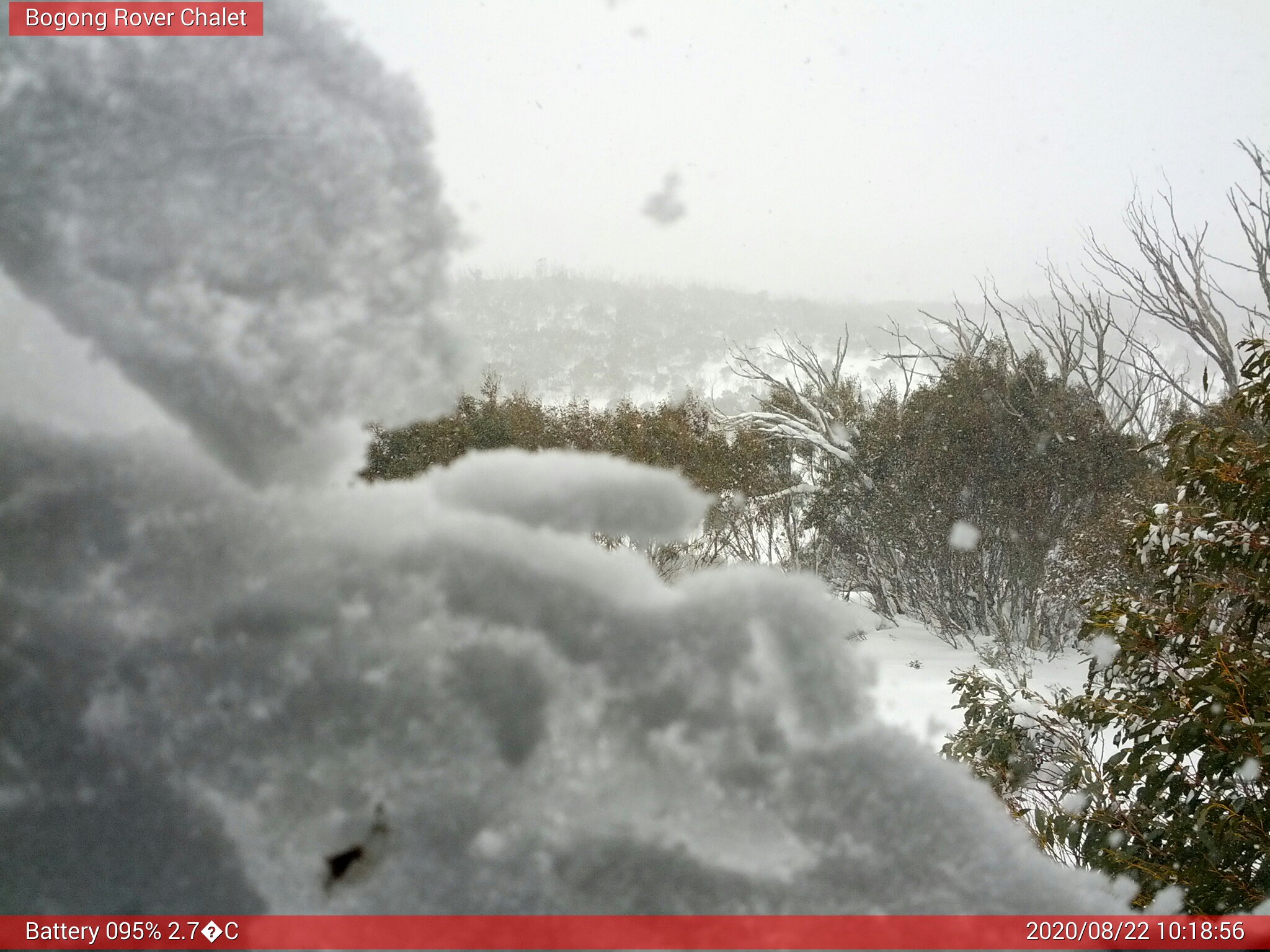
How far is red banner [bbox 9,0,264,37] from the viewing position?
514mm

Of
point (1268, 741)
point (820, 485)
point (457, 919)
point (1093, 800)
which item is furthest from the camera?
point (820, 485)

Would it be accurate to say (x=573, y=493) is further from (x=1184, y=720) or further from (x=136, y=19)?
(x=1184, y=720)

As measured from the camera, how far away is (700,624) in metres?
0.49

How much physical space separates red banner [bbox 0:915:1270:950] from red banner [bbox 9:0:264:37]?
1.73 ft

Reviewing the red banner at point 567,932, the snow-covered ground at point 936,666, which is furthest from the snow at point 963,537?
the red banner at point 567,932

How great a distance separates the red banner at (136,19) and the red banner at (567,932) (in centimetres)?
53

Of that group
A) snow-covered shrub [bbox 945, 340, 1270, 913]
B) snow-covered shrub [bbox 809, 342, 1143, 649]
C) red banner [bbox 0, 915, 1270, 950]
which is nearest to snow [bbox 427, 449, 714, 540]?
red banner [bbox 0, 915, 1270, 950]

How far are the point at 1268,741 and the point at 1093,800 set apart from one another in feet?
1.40

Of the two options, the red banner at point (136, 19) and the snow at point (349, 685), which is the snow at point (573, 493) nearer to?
the snow at point (349, 685)

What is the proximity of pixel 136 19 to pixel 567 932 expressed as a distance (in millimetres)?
605

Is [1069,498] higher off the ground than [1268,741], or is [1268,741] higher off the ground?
[1069,498]

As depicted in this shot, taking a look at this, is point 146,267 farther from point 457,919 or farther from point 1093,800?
point 1093,800

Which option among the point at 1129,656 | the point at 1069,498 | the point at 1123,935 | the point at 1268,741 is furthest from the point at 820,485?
the point at 1123,935

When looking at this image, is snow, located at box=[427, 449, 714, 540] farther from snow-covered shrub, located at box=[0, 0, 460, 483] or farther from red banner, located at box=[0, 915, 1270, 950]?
red banner, located at box=[0, 915, 1270, 950]
